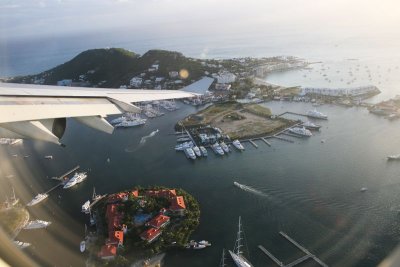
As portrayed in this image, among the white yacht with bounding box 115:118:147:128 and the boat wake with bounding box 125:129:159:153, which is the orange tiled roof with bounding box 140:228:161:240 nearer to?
the boat wake with bounding box 125:129:159:153

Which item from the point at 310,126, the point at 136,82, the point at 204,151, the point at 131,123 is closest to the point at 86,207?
the point at 204,151

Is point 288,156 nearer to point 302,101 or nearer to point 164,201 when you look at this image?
point 164,201

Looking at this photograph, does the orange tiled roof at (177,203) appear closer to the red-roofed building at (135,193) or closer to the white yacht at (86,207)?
the red-roofed building at (135,193)

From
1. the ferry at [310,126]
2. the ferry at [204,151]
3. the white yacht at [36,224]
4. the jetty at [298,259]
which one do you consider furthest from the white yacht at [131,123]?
the jetty at [298,259]

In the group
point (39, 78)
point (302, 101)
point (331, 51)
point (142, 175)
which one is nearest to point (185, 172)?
point (142, 175)

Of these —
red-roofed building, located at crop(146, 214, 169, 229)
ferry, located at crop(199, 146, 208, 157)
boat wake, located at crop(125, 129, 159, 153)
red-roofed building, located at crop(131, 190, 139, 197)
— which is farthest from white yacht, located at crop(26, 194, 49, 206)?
ferry, located at crop(199, 146, 208, 157)

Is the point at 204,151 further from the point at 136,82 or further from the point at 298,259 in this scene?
the point at 136,82
